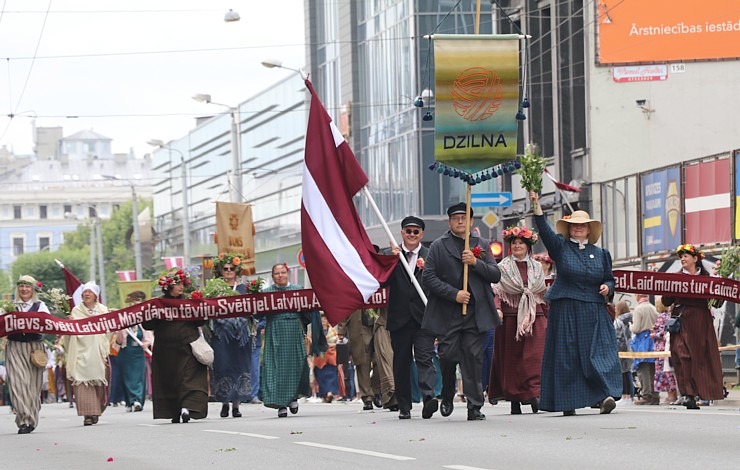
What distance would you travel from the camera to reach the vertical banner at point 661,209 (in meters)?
35.1

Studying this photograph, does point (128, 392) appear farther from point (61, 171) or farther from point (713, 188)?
point (61, 171)

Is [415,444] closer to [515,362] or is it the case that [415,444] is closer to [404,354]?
[404,354]

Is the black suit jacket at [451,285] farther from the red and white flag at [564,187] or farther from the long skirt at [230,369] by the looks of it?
the red and white flag at [564,187]

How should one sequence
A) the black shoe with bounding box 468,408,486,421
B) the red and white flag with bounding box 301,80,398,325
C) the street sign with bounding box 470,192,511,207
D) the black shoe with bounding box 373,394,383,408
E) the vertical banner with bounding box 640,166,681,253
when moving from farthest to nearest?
the vertical banner with bounding box 640,166,681,253, the street sign with bounding box 470,192,511,207, the black shoe with bounding box 373,394,383,408, the red and white flag with bounding box 301,80,398,325, the black shoe with bounding box 468,408,486,421

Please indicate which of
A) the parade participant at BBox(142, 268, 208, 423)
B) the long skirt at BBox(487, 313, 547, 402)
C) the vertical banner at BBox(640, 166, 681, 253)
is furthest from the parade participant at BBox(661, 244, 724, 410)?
the vertical banner at BBox(640, 166, 681, 253)

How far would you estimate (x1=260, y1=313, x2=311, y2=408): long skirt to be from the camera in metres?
20.3

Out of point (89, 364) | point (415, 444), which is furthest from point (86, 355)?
point (415, 444)

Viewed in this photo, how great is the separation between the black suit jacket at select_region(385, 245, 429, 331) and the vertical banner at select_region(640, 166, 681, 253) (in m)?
18.1

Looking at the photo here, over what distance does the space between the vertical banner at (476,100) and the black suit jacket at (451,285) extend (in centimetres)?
106

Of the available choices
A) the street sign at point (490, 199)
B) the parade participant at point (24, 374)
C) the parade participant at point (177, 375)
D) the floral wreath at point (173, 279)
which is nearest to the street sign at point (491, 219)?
the street sign at point (490, 199)

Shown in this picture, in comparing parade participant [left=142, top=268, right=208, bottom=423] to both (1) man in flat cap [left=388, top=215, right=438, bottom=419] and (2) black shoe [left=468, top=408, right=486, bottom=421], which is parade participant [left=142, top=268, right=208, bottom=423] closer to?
(1) man in flat cap [left=388, top=215, right=438, bottom=419]

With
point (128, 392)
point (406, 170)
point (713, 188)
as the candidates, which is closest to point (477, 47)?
point (128, 392)

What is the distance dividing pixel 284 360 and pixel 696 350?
16.4 ft

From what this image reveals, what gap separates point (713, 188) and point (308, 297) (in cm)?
1470
